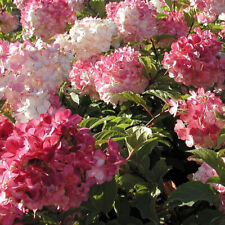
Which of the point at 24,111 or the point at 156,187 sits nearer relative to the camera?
the point at 156,187

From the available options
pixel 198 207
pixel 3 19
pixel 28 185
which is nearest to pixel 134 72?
pixel 198 207

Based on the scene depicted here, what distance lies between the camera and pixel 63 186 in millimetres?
810

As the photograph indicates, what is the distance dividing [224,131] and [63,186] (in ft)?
1.63

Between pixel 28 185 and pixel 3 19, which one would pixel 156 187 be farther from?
pixel 3 19

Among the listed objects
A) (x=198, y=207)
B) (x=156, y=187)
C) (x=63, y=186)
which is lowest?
(x=198, y=207)

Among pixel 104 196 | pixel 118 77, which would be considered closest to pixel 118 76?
pixel 118 77

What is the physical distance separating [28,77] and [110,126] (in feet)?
0.97

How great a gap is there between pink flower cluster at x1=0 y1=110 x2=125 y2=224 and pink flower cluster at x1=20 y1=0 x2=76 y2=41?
1.29m

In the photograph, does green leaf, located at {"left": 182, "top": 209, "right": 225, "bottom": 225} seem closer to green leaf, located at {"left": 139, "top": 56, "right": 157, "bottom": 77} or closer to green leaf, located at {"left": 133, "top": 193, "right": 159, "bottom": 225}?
green leaf, located at {"left": 133, "top": 193, "right": 159, "bottom": 225}

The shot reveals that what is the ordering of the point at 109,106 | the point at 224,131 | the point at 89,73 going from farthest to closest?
the point at 109,106 → the point at 89,73 → the point at 224,131

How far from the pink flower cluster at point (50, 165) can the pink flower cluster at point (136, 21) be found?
41.9 inches

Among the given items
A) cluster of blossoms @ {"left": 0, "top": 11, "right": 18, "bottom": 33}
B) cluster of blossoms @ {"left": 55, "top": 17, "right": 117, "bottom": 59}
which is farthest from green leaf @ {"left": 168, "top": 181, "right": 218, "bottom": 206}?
cluster of blossoms @ {"left": 0, "top": 11, "right": 18, "bottom": 33}

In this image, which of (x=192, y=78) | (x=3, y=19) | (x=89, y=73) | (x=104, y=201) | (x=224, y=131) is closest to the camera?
(x=104, y=201)

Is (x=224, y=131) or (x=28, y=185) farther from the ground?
(x=28, y=185)
